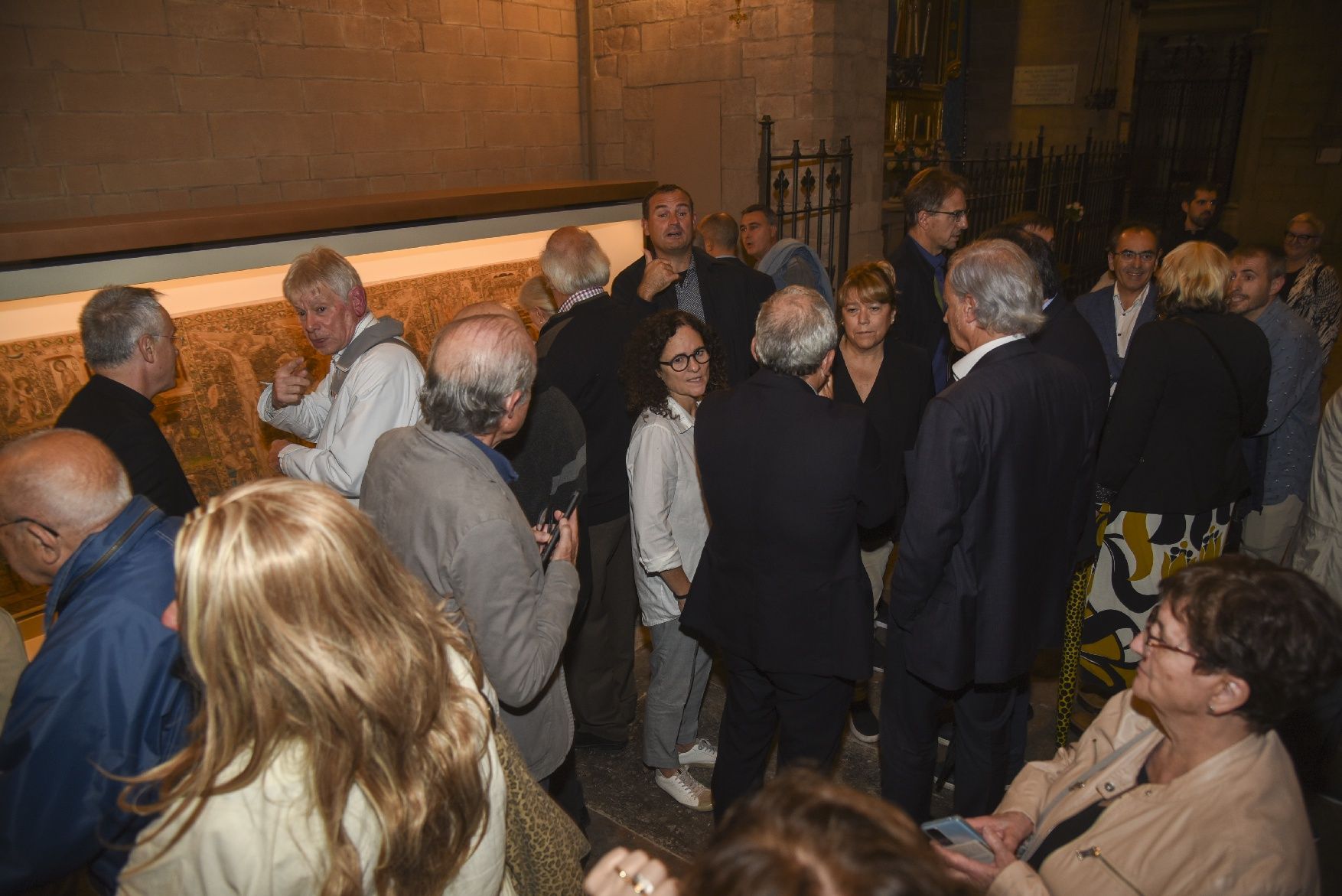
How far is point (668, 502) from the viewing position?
9.82 ft

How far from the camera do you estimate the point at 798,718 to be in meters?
2.75

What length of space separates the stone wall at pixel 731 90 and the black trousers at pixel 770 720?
5.30m

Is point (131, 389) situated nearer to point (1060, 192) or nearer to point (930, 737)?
point (930, 737)

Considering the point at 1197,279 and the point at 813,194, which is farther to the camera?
the point at 813,194

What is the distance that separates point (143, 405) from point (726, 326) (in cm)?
304

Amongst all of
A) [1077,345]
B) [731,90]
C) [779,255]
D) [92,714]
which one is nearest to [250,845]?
[92,714]

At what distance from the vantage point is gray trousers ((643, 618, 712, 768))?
3.21m

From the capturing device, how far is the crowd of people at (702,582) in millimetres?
1277

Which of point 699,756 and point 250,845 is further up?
point 250,845

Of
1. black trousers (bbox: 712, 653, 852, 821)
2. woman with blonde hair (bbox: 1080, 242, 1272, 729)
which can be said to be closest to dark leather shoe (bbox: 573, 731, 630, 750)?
black trousers (bbox: 712, 653, 852, 821)

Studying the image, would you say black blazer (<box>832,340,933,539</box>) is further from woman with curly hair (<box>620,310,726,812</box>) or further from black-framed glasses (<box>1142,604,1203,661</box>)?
black-framed glasses (<box>1142,604,1203,661</box>)

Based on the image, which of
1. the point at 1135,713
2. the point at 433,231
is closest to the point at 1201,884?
the point at 1135,713

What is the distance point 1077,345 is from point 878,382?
2.75ft

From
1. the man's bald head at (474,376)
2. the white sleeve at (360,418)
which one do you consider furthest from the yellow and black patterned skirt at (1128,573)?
the white sleeve at (360,418)
